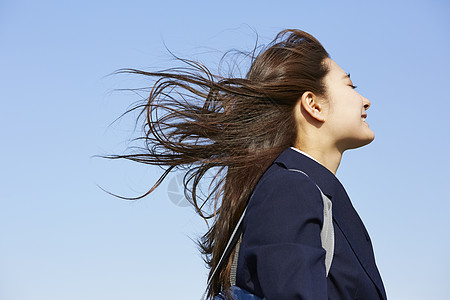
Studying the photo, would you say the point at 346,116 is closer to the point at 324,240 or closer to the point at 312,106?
the point at 312,106

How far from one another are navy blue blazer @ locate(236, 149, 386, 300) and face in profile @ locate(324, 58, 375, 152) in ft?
0.85

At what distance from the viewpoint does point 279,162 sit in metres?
2.32

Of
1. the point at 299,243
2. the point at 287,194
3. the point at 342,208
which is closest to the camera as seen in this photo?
the point at 299,243

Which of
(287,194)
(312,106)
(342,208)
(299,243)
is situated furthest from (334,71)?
(299,243)

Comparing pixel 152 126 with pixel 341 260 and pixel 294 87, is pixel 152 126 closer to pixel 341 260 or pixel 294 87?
pixel 294 87

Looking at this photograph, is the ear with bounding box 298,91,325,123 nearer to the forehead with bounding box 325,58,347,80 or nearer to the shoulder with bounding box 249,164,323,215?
the forehead with bounding box 325,58,347,80

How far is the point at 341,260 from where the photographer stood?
2096mm

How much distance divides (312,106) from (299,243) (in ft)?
2.99

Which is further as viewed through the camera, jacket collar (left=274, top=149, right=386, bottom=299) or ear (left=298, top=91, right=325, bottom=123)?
ear (left=298, top=91, right=325, bottom=123)

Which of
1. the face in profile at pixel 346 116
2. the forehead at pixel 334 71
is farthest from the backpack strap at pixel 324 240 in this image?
the forehead at pixel 334 71

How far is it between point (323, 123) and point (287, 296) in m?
1.02

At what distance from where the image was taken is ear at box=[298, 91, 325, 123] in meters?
2.55

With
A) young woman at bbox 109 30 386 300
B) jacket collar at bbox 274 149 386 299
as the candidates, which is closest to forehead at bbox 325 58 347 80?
young woman at bbox 109 30 386 300

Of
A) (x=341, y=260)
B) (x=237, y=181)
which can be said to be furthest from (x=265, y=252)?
(x=237, y=181)
